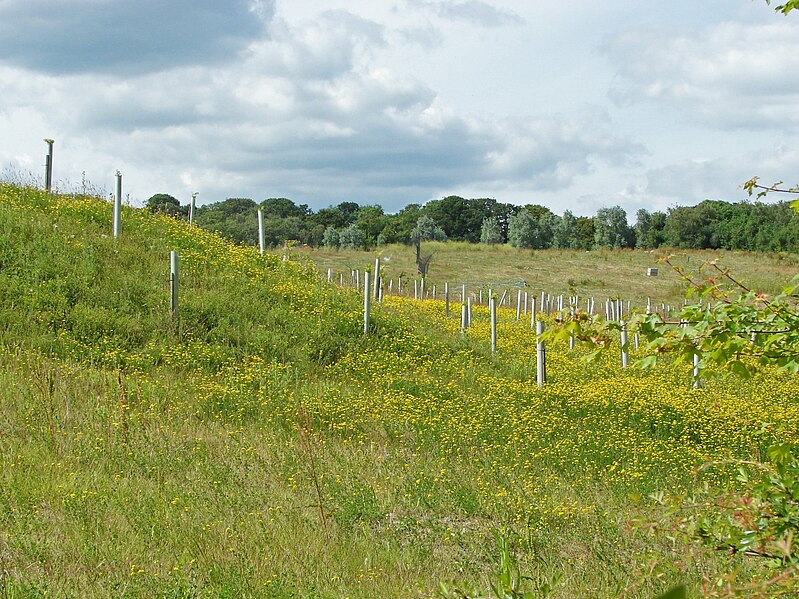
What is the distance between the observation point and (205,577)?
5.12 meters

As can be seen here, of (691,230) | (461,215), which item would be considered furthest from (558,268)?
(461,215)

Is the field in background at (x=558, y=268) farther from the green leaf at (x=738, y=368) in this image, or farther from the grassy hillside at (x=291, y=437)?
the green leaf at (x=738, y=368)

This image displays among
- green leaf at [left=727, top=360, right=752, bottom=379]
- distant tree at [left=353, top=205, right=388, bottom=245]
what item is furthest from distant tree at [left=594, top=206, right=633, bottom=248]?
green leaf at [left=727, top=360, right=752, bottom=379]

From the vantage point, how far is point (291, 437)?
31.7 ft

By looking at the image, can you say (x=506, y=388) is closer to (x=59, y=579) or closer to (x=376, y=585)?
(x=376, y=585)

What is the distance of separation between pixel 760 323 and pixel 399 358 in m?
11.6

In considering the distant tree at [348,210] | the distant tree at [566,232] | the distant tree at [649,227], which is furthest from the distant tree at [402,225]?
the distant tree at [649,227]

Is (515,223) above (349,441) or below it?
above

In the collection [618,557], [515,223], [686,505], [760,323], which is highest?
[515,223]

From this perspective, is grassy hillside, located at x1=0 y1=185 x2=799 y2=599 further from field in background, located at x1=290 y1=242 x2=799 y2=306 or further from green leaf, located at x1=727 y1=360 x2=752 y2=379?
field in background, located at x1=290 y1=242 x2=799 y2=306

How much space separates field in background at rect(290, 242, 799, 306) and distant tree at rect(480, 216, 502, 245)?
3779 cm

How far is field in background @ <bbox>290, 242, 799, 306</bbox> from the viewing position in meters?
44.4

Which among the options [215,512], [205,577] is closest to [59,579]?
[205,577]

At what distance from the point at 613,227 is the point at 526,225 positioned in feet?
37.0
